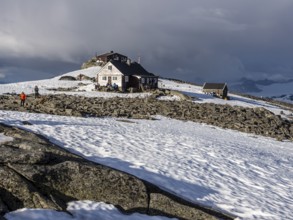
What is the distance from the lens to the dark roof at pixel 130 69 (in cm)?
7831

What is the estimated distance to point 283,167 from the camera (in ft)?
73.5

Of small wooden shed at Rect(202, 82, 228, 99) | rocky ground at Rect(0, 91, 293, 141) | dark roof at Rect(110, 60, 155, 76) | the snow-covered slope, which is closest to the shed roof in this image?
small wooden shed at Rect(202, 82, 228, 99)

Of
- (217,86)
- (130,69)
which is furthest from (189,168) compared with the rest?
(217,86)

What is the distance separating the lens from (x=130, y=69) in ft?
265

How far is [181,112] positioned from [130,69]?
3651 cm

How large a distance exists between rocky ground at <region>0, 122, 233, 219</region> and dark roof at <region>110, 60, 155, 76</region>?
6538 centimetres

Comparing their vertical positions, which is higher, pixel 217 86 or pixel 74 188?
pixel 217 86

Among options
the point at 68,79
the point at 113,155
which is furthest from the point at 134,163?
the point at 68,79

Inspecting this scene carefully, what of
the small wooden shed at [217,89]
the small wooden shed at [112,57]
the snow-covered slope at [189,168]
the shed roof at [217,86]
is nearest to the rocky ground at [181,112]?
the snow-covered slope at [189,168]

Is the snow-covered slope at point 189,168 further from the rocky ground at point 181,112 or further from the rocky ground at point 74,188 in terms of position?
the rocky ground at point 181,112

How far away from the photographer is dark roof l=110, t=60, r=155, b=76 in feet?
257

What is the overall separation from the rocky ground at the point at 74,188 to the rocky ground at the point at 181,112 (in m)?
21.5

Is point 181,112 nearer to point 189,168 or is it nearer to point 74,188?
point 189,168

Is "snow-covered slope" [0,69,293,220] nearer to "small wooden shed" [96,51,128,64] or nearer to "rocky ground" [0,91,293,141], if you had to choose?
"rocky ground" [0,91,293,141]
